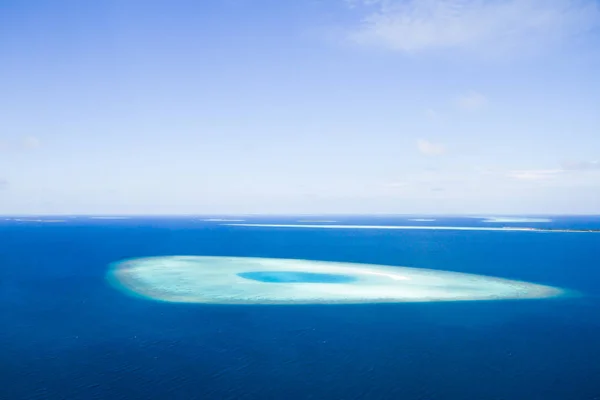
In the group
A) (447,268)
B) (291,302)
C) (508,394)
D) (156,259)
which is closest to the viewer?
(508,394)

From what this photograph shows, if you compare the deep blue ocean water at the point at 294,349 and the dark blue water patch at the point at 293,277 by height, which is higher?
the dark blue water patch at the point at 293,277

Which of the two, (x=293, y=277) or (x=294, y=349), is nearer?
(x=294, y=349)

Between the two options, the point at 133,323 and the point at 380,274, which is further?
the point at 380,274

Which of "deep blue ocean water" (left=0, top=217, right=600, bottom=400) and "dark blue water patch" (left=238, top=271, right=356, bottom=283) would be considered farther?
"dark blue water patch" (left=238, top=271, right=356, bottom=283)

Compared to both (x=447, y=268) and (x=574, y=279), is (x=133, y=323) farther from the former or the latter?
(x=574, y=279)

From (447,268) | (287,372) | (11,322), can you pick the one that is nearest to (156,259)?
(11,322)

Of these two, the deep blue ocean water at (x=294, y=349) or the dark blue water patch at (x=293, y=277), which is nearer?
the deep blue ocean water at (x=294, y=349)

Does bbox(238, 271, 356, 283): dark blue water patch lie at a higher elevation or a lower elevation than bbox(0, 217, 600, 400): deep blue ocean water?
higher

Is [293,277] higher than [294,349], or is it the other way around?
[293,277]
